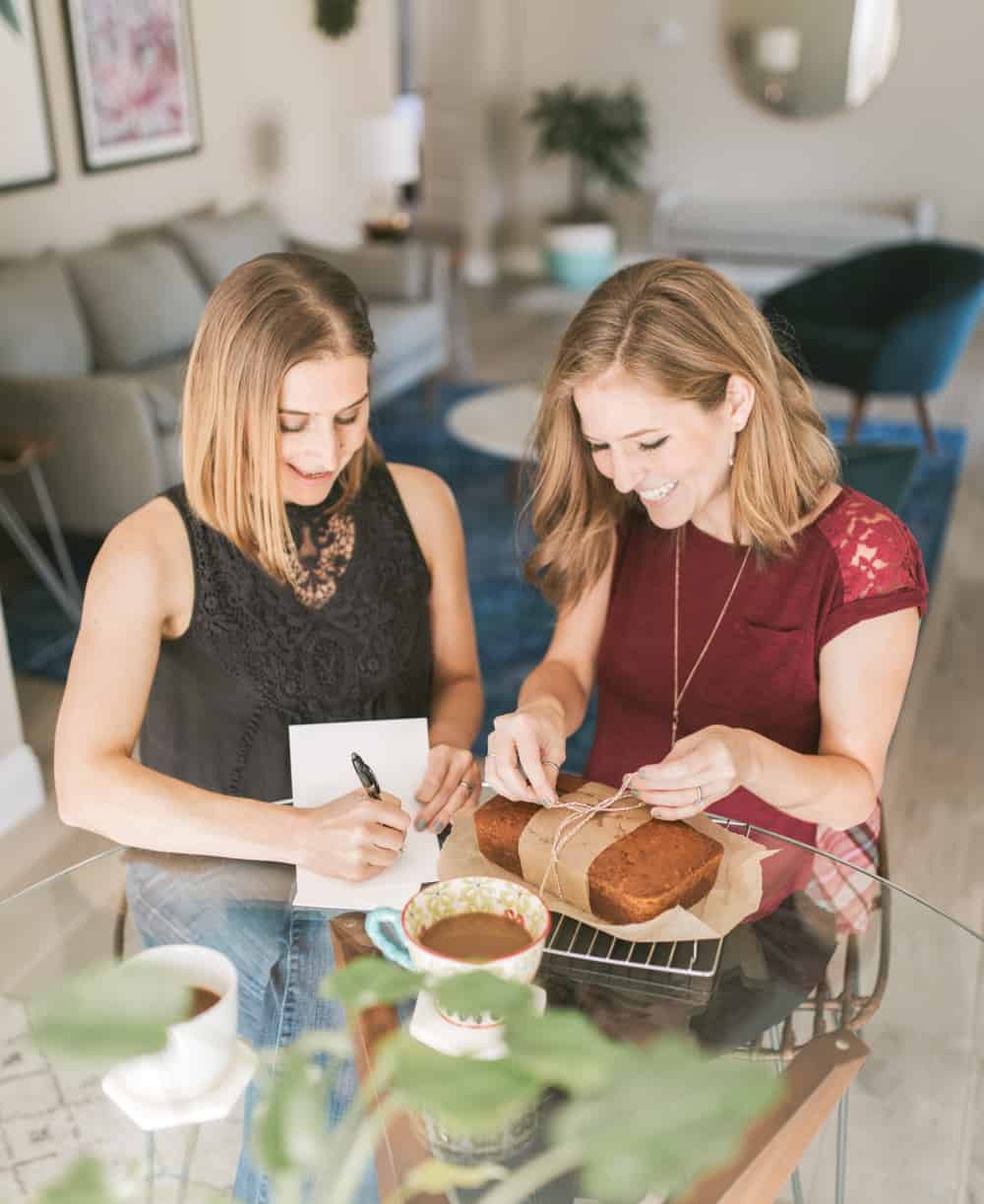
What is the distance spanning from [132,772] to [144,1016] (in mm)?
780

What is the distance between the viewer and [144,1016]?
57 cm

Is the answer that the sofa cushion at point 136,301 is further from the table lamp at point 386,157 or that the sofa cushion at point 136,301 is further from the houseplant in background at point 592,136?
the houseplant in background at point 592,136

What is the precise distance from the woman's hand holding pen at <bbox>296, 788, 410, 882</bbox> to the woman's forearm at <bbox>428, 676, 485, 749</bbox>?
32cm

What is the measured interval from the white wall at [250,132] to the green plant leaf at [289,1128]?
162 inches

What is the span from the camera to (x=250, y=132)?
555cm

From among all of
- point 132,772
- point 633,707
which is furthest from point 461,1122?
point 633,707

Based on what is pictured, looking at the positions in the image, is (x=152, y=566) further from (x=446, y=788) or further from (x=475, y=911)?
(x=475, y=911)

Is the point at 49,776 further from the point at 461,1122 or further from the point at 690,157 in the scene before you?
the point at 690,157

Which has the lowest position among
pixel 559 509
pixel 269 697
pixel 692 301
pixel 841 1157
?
pixel 841 1157

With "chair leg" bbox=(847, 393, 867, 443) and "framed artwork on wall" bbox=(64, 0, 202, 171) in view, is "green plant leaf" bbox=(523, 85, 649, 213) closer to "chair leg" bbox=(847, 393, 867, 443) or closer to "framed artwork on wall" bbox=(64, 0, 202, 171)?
"framed artwork on wall" bbox=(64, 0, 202, 171)

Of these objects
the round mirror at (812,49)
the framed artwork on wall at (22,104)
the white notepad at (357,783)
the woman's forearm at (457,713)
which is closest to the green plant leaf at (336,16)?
the framed artwork on wall at (22,104)

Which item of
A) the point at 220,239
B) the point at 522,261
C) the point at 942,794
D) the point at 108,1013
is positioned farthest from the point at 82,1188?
the point at 522,261

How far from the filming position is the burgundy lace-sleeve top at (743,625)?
4.79ft

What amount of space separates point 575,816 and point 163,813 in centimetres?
45
